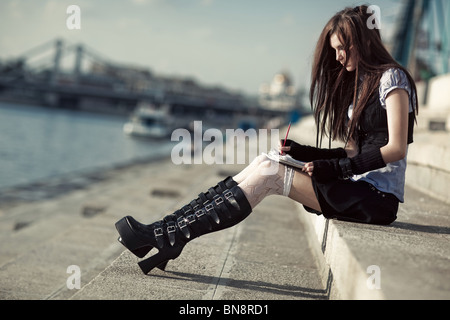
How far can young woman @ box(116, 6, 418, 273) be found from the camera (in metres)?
1.98

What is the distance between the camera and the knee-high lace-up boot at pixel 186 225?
200cm

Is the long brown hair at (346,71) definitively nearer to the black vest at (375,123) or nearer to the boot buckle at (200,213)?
the black vest at (375,123)

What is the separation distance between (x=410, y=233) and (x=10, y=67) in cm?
7310

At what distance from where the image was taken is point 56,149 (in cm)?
3088

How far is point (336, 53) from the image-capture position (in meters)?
2.21

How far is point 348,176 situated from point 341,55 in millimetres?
531

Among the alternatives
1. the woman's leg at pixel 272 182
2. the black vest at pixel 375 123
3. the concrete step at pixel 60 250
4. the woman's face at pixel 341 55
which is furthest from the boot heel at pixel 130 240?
the woman's face at pixel 341 55

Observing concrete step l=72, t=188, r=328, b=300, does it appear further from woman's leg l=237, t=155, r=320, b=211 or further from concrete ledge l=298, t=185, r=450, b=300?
woman's leg l=237, t=155, r=320, b=211

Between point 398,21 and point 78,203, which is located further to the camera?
point 398,21

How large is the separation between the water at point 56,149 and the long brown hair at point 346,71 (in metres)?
16.8

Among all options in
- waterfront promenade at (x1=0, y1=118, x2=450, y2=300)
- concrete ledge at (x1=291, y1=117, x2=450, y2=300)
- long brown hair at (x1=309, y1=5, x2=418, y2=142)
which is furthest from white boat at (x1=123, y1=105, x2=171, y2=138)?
long brown hair at (x1=309, y1=5, x2=418, y2=142)

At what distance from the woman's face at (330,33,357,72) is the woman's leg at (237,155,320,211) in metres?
0.52
